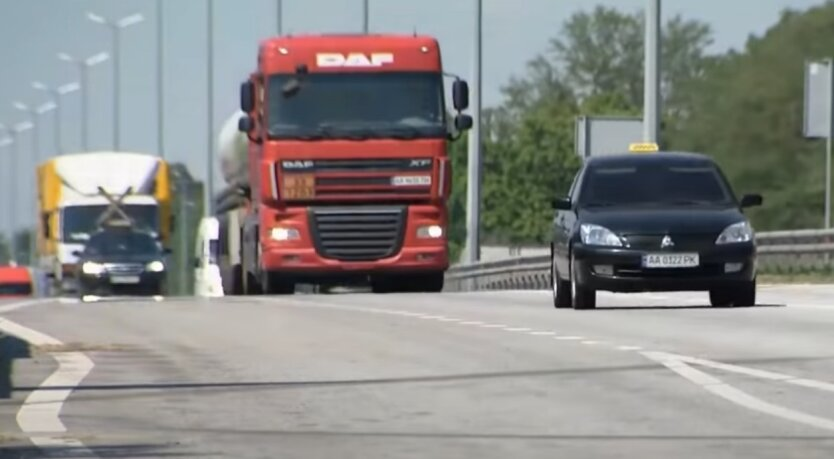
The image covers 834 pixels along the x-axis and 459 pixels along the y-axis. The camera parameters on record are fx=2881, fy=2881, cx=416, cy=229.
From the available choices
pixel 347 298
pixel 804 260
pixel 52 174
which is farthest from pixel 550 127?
pixel 347 298

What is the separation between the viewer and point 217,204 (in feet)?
181

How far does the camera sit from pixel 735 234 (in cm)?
2783

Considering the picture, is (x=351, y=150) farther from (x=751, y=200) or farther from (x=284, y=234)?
(x=751, y=200)

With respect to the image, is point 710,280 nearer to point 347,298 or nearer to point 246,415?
point 347,298

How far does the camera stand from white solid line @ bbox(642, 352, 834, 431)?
14.2m

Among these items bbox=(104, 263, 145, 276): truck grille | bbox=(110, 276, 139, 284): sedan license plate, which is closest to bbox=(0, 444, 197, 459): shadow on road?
bbox=(110, 276, 139, 284): sedan license plate

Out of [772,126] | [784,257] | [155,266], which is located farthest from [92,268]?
[772,126]

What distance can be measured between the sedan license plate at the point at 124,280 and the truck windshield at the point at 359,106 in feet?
67.7

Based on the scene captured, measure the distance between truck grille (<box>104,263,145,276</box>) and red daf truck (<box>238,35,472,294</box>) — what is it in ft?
61.9

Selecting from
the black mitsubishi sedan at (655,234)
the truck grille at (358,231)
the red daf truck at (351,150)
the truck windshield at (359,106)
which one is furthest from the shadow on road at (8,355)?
the truck grille at (358,231)

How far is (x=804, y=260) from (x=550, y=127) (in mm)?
101574

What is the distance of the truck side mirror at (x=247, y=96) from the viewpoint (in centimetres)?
3875

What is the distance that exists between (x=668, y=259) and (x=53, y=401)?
40.0 ft

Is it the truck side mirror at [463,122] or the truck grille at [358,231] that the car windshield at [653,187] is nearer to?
the truck side mirror at [463,122]
